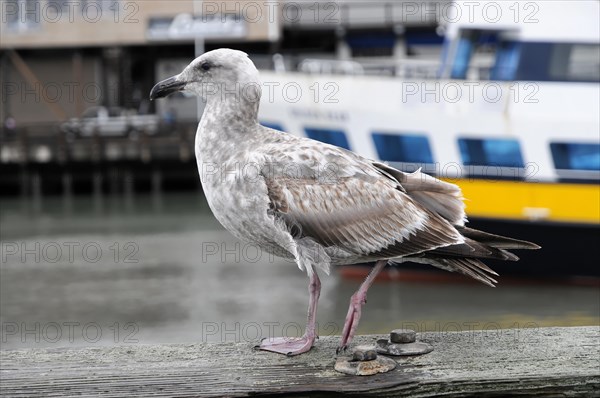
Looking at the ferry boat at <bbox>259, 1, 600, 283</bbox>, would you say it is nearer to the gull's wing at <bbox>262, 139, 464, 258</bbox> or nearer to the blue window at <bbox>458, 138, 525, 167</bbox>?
the blue window at <bbox>458, 138, 525, 167</bbox>

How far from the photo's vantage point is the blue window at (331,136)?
1523 centimetres

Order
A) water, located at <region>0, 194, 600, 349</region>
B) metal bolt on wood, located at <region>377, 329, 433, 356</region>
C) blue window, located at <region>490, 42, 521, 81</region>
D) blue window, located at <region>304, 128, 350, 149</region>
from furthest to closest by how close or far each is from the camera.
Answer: blue window, located at <region>304, 128, 350, 149</region>
blue window, located at <region>490, 42, 521, 81</region>
water, located at <region>0, 194, 600, 349</region>
metal bolt on wood, located at <region>377, 329, 433, 356</region>

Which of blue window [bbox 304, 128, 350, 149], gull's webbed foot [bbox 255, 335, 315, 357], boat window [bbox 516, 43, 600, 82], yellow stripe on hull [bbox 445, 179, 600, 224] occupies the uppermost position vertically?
boat window [bbox 516, 43, 600, 82]

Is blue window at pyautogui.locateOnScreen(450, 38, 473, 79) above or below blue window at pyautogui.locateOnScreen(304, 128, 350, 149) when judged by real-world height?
above

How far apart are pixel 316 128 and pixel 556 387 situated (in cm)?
1307

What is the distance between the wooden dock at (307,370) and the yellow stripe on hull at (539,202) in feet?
33.5

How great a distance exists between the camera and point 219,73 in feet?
11.7

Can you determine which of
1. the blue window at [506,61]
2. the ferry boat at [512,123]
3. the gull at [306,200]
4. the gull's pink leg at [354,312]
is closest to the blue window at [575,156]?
the ferry boat at [512,123]

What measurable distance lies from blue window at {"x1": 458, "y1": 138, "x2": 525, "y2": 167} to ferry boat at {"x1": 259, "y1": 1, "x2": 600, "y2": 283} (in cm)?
1

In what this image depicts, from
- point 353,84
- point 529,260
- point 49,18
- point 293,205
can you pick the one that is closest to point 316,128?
point 353,84

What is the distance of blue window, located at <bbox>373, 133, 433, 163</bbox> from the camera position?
14.3 meters

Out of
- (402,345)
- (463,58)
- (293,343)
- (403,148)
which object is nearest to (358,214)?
(293,343)

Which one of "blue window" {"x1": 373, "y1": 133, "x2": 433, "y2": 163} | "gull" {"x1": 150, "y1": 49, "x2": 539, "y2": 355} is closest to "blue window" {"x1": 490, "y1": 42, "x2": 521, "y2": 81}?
"blue window" {"x1": 373, "y1": 133, "x2": 433, "y2": 163}

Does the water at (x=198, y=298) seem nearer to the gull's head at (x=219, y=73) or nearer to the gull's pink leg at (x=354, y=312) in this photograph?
the gull's pink leg at (x=354, y=312)
